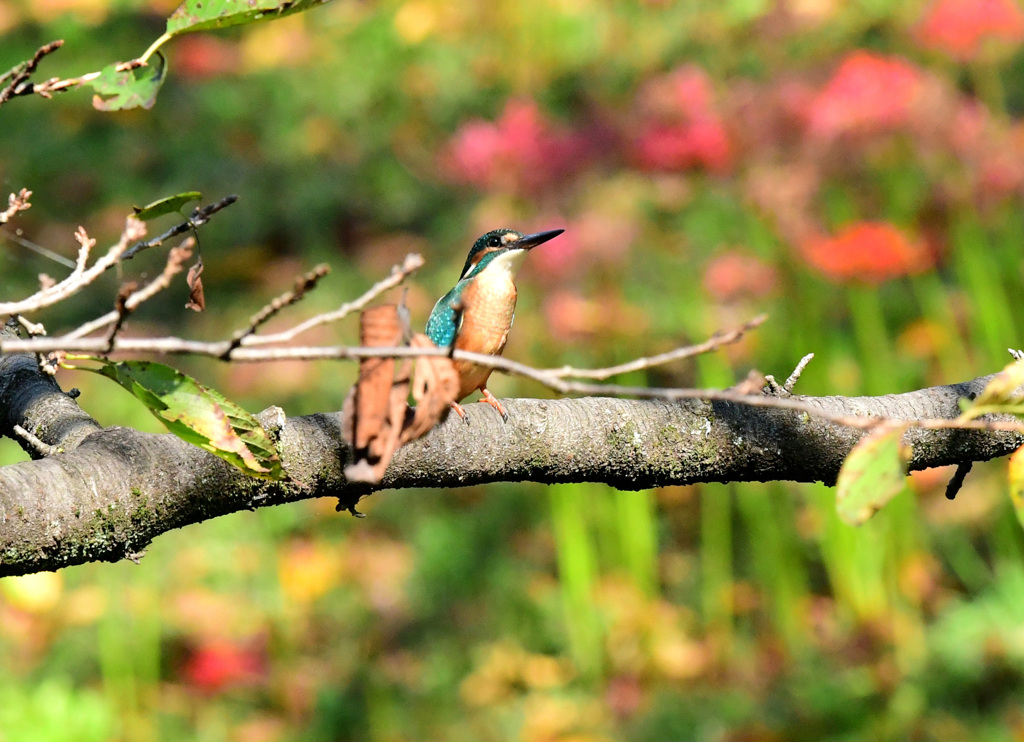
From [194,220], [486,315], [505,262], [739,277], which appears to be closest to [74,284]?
[194,220]

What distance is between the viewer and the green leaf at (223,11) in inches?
37.3

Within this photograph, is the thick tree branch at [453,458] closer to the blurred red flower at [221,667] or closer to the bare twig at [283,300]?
the bare twig at [283,300]

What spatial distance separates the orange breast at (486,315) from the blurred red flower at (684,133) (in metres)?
1.61

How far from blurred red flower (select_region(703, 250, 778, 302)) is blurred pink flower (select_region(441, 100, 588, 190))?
24.7 inches

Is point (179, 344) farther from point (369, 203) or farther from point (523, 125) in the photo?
point (369, 203)

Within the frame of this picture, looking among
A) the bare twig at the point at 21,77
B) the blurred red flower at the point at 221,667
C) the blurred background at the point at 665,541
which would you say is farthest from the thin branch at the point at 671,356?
the blurred red flower at the point at 221,667

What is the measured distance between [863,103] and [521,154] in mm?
1126

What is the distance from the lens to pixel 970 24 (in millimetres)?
3703

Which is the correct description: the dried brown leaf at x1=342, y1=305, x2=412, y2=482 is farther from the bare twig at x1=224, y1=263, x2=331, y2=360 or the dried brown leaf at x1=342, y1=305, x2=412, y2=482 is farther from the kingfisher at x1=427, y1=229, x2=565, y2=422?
the kingfisher at x1=427, y1=229, x2=565, y2=422

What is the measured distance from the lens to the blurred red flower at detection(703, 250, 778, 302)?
12.2 ft

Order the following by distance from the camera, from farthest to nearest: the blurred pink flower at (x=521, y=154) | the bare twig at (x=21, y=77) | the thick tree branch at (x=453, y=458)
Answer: the blurred pink flower at (x=521, y=154), the thick tree branch at (x=453, y=458), the bare twig at (x=21, y=77)

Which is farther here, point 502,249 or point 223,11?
point 502,249

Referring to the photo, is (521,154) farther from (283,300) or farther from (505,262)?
(283,300)

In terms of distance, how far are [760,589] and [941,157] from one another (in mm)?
1652
